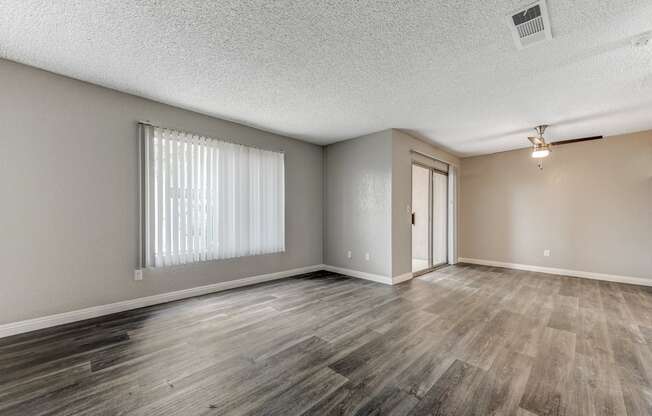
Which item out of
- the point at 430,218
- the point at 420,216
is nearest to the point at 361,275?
the point at 430,218

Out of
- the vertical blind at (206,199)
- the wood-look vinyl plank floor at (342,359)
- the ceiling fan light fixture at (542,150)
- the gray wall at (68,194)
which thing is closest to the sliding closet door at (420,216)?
the ceiling fan light fixture at (542,150)

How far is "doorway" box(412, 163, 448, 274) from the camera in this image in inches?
220

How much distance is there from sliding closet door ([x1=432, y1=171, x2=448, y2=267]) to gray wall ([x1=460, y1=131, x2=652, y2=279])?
620 mm

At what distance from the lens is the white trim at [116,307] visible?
2.53 meters

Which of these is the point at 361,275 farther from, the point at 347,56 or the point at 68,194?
the point at 68,194

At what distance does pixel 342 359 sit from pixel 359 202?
3.13 metres

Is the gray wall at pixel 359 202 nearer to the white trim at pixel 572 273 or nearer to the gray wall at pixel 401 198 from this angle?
the gray wall at pixel 401 198

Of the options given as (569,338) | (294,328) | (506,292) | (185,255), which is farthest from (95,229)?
(506,292)

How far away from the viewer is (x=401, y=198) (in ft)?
15.1

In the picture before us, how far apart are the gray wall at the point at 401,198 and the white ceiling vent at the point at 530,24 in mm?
2404

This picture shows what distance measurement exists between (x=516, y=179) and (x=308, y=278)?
16.3ft

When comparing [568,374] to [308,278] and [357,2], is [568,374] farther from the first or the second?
[308,278]

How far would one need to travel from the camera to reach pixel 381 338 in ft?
8.14

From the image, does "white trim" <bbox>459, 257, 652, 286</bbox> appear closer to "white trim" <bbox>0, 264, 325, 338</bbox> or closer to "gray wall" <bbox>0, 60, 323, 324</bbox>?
"white trim" <bbox>0, 264, 325, 338</bbox>
